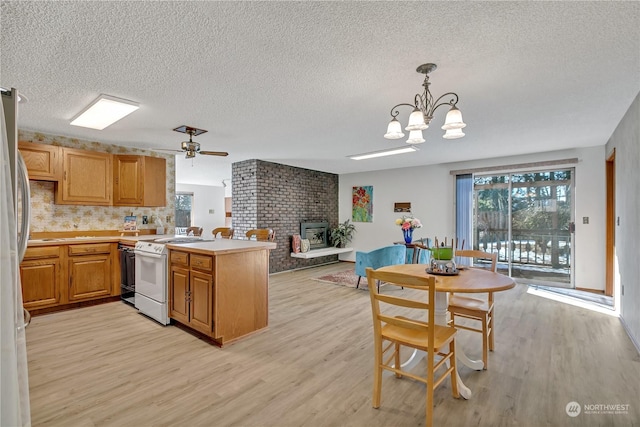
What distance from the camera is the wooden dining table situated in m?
1.93

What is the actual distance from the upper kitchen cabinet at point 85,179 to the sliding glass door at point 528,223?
6.43 meters

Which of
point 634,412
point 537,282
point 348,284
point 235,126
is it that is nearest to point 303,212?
point 348,284

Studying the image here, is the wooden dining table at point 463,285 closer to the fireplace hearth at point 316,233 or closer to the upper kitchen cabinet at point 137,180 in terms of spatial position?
the upper kitchen cabinet at point 137,180

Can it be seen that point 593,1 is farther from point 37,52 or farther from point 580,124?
point 37,52

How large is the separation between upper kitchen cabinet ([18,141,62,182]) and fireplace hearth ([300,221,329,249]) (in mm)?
4321

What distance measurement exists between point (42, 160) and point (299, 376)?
4.11 meters

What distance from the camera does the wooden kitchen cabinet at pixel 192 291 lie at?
2.82m

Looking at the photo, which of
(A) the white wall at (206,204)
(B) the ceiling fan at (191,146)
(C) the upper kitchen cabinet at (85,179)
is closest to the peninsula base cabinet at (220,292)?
(B) the ceiling fan at (191,146)

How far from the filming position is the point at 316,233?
24.3 ft

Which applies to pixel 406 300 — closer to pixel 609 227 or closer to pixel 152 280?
pixel 152 280

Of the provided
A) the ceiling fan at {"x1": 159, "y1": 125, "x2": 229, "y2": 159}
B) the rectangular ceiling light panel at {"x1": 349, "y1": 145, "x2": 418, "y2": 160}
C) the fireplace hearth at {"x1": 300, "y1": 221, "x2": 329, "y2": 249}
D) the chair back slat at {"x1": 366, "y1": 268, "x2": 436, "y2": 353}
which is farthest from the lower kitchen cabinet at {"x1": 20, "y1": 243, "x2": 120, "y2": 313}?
the rectangular ceiling light panel at {"x1": 349, "y1": 145, "x2": 418, "y2": 160}

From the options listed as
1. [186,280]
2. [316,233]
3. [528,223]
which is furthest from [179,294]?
[528,223]

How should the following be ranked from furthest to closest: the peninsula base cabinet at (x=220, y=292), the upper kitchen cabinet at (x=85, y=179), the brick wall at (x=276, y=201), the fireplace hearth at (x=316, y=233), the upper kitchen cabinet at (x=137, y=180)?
1. the fireplace hearth at (x=316, y=233)
2. the brick wall at (x=276, y=201)
3. the upper kitchen cabinet at (x=137, y=180)
4. the upper kitchen cabinet at (x=85, y=179)
5. the peninsula base cabinet at (x=220, y=292)

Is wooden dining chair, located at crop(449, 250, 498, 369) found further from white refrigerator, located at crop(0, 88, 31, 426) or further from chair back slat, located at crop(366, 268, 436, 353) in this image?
white refrigerator, located at crop(0, 88, 31, 426)
